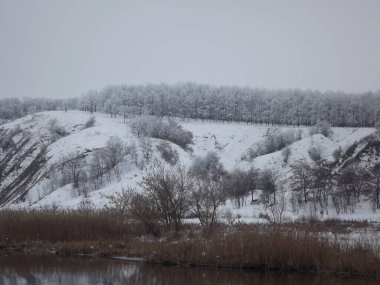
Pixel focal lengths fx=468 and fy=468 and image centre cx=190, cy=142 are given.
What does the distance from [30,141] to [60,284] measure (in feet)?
352

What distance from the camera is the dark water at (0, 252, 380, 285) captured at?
2098 cm

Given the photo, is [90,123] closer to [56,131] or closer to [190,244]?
[56,131]

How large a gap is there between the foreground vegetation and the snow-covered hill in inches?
1334


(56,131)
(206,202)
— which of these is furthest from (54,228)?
(56,131)

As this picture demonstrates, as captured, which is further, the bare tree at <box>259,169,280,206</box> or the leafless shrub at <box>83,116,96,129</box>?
the leafless shrub at <box>83,116,96,129</box>

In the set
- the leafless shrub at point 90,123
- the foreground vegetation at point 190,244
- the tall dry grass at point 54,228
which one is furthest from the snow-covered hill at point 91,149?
the foreground vegetation at point 190,244

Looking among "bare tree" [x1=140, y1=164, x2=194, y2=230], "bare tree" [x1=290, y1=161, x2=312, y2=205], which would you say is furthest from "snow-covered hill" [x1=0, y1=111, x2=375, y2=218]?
"bare tree" [x1=140, y1=164, x2=194, y2=230]

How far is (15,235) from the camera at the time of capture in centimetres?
3191

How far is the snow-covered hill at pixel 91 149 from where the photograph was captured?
85.3 m

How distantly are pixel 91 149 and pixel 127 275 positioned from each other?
83.3 metres

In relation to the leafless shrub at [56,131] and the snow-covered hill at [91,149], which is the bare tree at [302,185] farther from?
the leafless shrub at [56,131]

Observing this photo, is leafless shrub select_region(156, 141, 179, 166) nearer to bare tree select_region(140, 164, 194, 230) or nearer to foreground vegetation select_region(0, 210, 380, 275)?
bare tree select_region(140, 164, 194, 230)

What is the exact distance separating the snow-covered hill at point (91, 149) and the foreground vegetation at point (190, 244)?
33882 millimetres

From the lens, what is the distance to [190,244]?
25766mm
